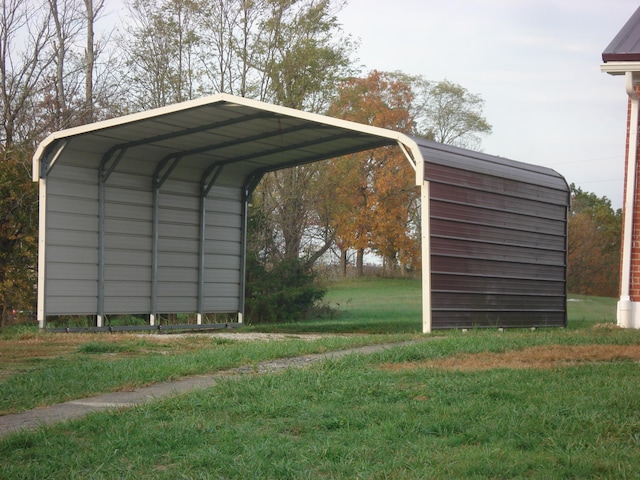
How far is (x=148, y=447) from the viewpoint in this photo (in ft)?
19.5

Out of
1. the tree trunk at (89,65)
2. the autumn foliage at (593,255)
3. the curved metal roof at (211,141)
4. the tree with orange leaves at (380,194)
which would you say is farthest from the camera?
the autumn foliage at (593,255)

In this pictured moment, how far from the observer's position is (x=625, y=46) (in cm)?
1388

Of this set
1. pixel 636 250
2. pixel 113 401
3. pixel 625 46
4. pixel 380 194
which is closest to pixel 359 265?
pixel 380 194

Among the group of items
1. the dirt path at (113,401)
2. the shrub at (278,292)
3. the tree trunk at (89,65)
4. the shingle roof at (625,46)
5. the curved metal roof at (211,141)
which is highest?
the tree trunk at (89,65)

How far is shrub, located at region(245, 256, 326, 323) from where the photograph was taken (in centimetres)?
2489

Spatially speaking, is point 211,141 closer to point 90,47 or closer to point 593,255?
point 90,47

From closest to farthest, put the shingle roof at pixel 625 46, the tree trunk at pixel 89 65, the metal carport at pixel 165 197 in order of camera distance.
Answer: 1. the shingle roof at pixel 625 46
2. the metal carport at pixel 165 197
3. the tree trunk at pixel 89 65

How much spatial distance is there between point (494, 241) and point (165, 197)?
8.01 meters

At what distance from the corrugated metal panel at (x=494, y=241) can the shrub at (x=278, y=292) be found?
8.68m

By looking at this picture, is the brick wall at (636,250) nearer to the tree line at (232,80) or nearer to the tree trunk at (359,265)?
the tree line at (232,80)

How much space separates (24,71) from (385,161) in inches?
714

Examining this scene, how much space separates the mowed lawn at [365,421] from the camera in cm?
527

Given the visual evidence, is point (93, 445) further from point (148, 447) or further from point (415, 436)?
point (415, 436)

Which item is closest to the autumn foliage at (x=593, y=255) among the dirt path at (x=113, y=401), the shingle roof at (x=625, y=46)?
the shingle roof at (x=625, y=46)
